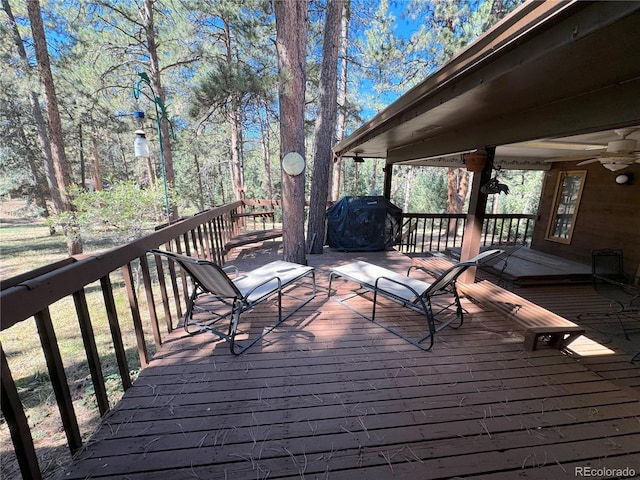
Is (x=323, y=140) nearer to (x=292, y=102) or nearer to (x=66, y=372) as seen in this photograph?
(x=292, y=102)

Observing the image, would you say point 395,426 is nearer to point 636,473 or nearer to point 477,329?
point 636,473

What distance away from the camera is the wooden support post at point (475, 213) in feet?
10.7

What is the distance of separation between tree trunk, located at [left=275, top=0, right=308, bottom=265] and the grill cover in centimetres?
140

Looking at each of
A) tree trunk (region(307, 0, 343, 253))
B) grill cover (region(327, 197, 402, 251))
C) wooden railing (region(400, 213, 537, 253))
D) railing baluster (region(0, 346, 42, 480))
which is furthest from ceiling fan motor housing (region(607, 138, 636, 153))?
railing baluster (region(0, 346, 42, 480))

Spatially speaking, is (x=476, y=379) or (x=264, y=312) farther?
(x=264, y=312)

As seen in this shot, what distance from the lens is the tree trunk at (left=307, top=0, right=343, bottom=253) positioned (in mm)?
5102

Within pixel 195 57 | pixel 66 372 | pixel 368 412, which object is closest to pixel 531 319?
pixel 368 412

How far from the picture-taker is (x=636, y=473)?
4.33 feet

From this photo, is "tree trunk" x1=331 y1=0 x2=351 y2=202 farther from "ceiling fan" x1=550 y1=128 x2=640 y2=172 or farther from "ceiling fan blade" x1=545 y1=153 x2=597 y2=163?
"ceiling fan" x1=550 y1=128 x2=640 y2=172

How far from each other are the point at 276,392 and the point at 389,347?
1.02 m

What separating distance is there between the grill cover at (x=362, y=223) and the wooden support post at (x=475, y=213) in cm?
196

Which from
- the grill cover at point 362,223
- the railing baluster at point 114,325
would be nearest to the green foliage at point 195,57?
the grill cover at point 362,223

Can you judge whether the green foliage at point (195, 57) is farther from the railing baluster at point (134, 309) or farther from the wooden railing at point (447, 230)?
the railing baluster at point (134, 309)

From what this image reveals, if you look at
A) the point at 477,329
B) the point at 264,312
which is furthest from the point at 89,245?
the point at 477,329
